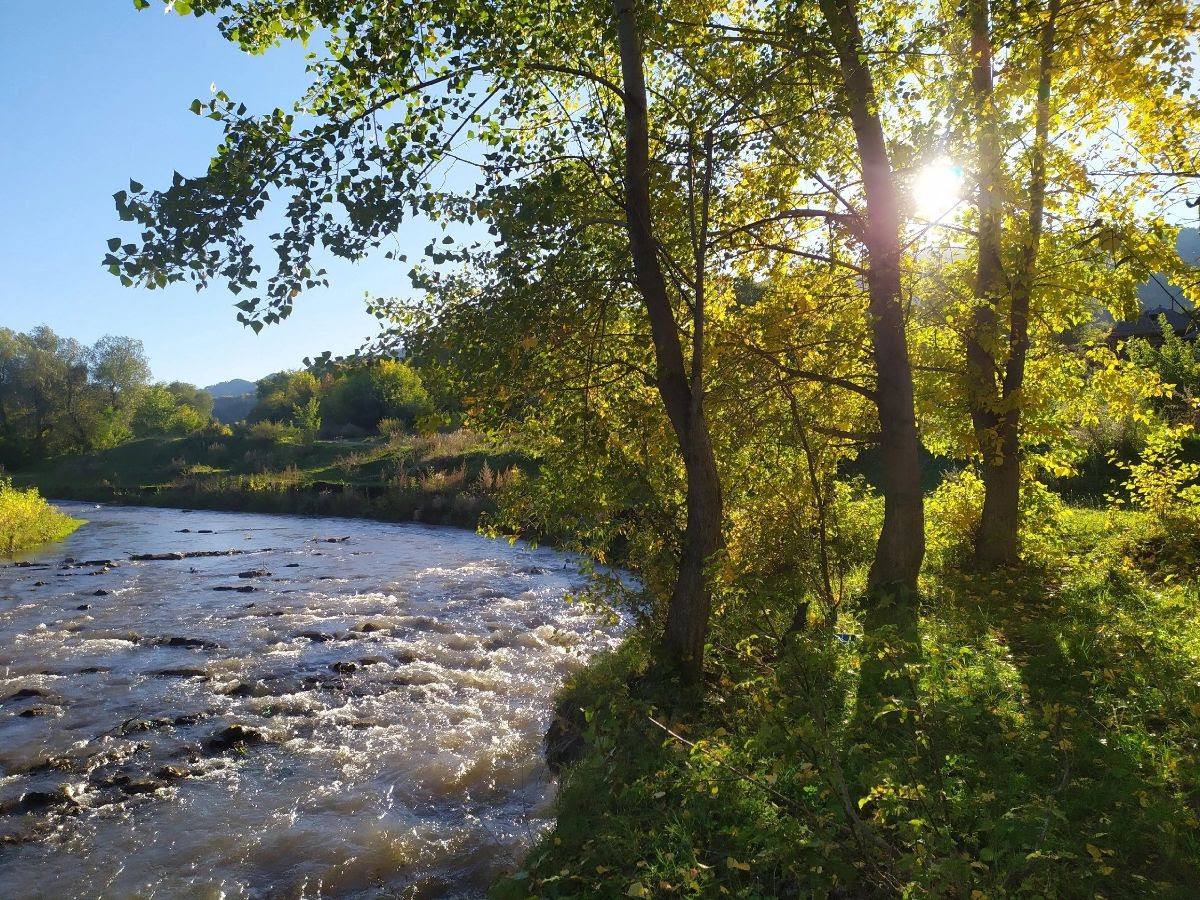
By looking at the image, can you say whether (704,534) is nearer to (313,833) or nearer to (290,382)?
(313,833)

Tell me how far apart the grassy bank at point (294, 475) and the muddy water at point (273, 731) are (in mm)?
8831

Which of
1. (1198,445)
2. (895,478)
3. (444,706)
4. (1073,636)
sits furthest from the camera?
(1198,445)

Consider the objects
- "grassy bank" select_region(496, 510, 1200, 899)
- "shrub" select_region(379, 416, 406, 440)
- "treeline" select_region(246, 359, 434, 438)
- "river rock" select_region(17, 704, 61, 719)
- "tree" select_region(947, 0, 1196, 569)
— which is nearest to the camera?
"grassy bank" select_region(496, 510, 1200, 899)

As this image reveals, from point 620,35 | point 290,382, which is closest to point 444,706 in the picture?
point 620,35

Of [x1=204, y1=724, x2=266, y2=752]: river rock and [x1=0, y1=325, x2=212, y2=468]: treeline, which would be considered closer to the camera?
[x1=204, y1=724, x2=266, y2=752]: river rock

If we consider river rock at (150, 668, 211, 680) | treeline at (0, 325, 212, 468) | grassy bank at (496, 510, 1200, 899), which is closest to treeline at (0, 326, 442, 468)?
treeline at (0, 325, 212, 468)

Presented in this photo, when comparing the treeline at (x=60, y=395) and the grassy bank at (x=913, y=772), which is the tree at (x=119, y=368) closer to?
the treeline at (x=60, y=395)

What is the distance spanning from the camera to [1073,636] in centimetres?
751

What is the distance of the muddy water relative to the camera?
680 cm

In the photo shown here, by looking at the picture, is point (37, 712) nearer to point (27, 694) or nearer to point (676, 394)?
point (27, 694)

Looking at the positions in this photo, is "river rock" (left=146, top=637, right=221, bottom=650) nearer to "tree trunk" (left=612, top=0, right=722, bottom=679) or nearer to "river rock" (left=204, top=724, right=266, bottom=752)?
"river rock" (left=204, top=724, right=266, bottom=752)

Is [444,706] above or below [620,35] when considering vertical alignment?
below

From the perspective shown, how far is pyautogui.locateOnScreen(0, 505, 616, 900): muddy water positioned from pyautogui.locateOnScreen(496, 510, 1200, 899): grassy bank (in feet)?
5.69

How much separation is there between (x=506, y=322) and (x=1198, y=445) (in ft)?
70.0
